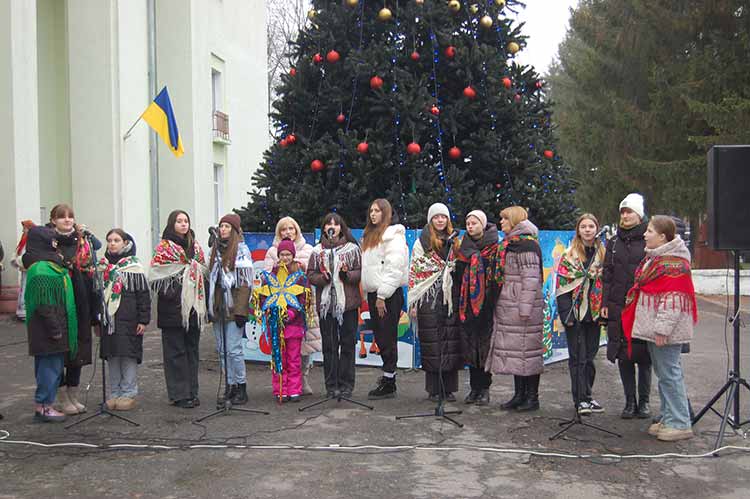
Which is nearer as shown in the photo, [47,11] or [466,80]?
[466,80]

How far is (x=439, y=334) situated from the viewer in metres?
7.47

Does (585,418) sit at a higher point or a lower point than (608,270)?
lower

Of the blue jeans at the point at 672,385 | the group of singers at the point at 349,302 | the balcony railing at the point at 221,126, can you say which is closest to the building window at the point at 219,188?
the balcony railing at the point at 221,126

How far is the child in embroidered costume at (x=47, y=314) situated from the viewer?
22.0 ft

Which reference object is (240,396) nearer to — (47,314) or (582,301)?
(47,314)

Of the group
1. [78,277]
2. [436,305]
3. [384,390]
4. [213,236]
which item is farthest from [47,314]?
[436,305]

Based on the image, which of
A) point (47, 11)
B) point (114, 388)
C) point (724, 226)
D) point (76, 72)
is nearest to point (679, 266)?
point (724, 226)

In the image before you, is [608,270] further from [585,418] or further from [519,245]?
[585,418]

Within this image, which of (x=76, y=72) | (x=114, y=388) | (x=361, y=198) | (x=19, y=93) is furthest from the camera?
(x=76, y=72)

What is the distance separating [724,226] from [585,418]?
2.10 m

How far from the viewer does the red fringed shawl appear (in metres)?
6.11

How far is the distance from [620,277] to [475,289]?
1.31m

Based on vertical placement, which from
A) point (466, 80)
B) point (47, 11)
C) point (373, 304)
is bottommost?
point (373, 304)

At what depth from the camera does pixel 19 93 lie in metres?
13.8
